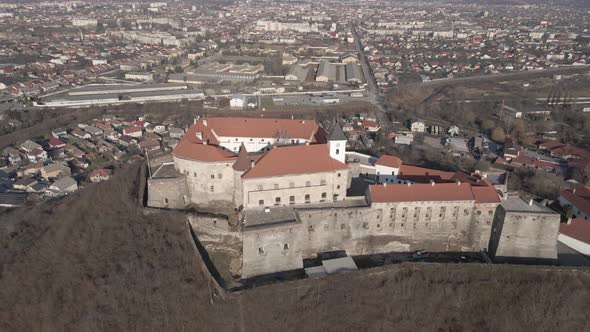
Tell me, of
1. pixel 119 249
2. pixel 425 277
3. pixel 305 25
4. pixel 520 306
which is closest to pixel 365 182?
pixel 425 277

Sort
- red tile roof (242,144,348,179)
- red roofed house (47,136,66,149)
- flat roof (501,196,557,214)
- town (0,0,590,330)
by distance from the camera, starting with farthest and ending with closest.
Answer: red roofed house (47,136,66,149) < red tile roof (242,144,348,179) < town (0,0,590,330) < flat roof (501,196,557,214)

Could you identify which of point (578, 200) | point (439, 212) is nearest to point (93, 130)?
point (439, 212)

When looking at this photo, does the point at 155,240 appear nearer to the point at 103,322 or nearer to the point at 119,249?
the point at 119,249

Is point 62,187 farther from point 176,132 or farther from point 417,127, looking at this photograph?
point 417,127

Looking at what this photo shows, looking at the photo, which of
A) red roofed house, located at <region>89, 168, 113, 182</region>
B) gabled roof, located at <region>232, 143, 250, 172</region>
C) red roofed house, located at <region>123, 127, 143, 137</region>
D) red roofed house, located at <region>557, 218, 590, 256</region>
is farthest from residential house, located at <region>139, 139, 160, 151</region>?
red roofed house, located at <region>557, 218, 590, 256</region>

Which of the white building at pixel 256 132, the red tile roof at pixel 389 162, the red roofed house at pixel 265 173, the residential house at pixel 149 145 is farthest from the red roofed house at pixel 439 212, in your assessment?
the residential house at pixel 149 145

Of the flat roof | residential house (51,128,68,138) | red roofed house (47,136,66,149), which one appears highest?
the flat roof

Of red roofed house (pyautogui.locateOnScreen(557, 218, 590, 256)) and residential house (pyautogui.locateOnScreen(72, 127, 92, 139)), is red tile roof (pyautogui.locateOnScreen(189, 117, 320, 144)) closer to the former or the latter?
red roofed house (pyautogui.locateOnScreen(557, 218, 590, 256))
